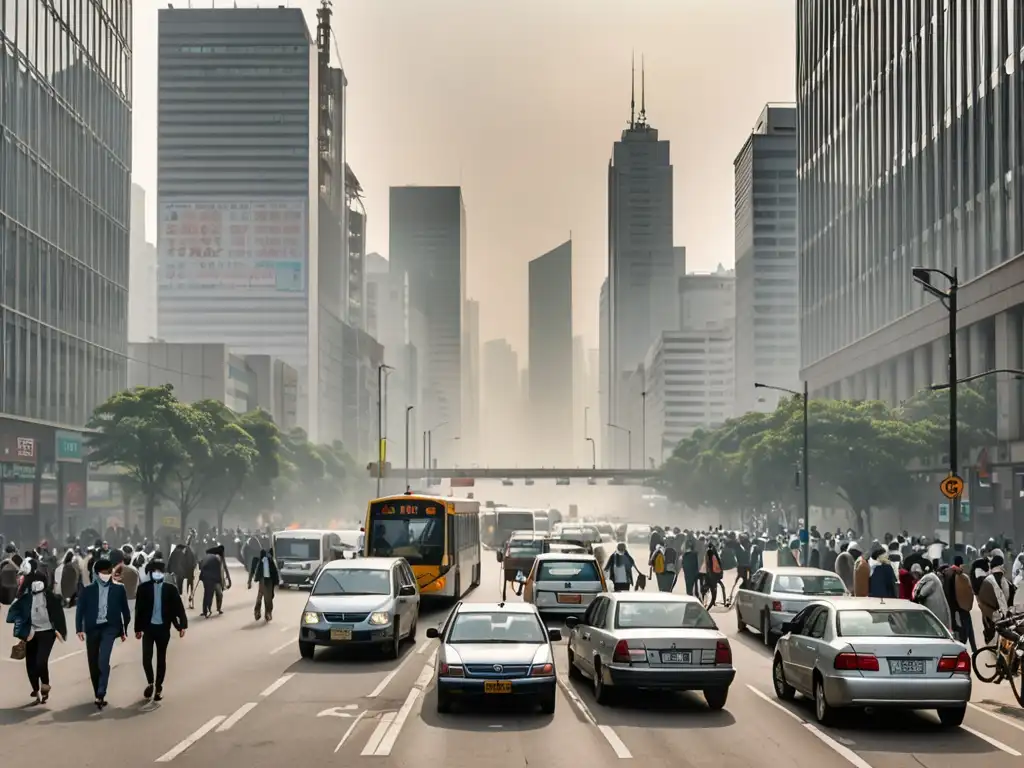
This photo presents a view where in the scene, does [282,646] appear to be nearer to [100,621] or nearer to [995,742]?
[100,621]

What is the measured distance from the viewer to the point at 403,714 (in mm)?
17562

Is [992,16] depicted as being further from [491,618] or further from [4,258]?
[491,618]

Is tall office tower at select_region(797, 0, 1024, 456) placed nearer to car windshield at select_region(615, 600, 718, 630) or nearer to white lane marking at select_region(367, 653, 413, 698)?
white lane marking at select_region(367, 653, 413, 698)

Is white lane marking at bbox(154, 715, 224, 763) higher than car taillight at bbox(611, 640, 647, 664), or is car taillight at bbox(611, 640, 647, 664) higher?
car taillight at bbox(611, 640, 647, 664)

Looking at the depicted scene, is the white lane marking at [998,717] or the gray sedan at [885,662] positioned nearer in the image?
the gray sedan at [885,662]

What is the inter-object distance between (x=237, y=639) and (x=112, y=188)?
63553 millimetres

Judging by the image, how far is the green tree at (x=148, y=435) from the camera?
7344 centimetres

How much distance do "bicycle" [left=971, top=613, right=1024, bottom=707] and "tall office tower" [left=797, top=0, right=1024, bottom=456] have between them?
47.8m

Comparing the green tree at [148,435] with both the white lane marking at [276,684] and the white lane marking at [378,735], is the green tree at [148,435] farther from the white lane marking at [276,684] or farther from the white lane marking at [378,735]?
the white lane marking at [378,735]

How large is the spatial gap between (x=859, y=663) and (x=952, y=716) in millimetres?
1504

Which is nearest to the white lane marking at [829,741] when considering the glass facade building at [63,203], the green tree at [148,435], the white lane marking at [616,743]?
the white lane marking at [616,743]

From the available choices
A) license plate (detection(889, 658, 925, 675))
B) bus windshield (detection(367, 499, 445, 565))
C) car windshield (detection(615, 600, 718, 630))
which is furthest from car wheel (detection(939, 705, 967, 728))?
bus windshield (detection(367, 499, 445, 565))

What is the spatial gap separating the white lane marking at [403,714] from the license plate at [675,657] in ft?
11.1

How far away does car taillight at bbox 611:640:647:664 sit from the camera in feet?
58.2
